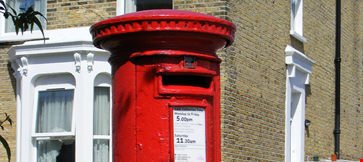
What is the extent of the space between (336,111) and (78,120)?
6856mm

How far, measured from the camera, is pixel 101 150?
9.67m

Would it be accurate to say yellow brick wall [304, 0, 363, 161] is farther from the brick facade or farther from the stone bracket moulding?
the stone bracket moulding

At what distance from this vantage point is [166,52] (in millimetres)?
4328

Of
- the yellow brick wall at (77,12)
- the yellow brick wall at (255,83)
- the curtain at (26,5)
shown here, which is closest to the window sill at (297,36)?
the yellow brick wall at (255,83)

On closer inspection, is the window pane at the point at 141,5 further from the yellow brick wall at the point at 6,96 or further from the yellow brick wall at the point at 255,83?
the yellow brick wall at the point at 6,96

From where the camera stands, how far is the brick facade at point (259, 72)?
31.3 ft

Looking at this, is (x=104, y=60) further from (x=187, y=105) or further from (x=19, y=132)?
(x=187, y=105)

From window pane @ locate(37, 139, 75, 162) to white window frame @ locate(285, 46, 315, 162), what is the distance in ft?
13.7

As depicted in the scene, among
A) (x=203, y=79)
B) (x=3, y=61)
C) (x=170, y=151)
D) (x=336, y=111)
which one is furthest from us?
(x=336, y=111)

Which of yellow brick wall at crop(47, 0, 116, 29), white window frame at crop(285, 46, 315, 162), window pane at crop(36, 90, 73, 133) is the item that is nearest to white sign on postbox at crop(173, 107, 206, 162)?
window pane at crop(36, 90, 73, 133)

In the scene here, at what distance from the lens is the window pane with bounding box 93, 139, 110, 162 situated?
962 cm

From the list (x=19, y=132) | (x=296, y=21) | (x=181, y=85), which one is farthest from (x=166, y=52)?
(x=296, y=21)

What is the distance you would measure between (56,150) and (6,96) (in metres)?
1.53

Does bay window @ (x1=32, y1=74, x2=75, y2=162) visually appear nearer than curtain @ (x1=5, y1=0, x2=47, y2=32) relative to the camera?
Yes
